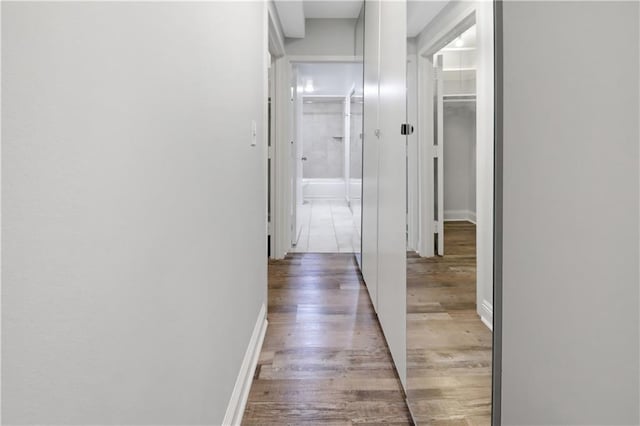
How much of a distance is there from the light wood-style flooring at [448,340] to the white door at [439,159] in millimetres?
55

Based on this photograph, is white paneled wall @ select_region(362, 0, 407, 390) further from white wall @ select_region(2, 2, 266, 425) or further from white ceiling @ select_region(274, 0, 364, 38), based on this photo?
white wall @ select_region(2, 2, 266, 425)

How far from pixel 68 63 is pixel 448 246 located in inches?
42.1

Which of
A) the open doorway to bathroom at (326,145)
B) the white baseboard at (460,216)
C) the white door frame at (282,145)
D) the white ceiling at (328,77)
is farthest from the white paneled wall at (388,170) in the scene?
the open doorway to bathroom at (326,145)

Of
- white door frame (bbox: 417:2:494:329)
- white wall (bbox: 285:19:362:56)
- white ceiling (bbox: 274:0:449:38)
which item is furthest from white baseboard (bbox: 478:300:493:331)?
white wall (bbox: 285:19:362:56)

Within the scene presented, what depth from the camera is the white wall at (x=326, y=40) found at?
4238 millimetres

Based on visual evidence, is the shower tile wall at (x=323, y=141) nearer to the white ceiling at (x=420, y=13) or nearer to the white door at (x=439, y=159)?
the white ceiling at (x=420, y=13)

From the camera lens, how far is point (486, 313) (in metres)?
0.93

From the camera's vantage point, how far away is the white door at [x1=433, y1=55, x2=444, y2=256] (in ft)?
4.20

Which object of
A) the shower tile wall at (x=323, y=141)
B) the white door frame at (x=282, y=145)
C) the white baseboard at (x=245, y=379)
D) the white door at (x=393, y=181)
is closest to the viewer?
the white baseboard at (x=245, y=379)

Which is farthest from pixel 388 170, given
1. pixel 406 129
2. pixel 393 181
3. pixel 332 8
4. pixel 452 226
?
pixel 332 8

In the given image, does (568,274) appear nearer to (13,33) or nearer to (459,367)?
(459,367)

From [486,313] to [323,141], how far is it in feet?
32.8

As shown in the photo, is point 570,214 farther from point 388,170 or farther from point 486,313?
point 388,170

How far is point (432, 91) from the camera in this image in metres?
1.36
